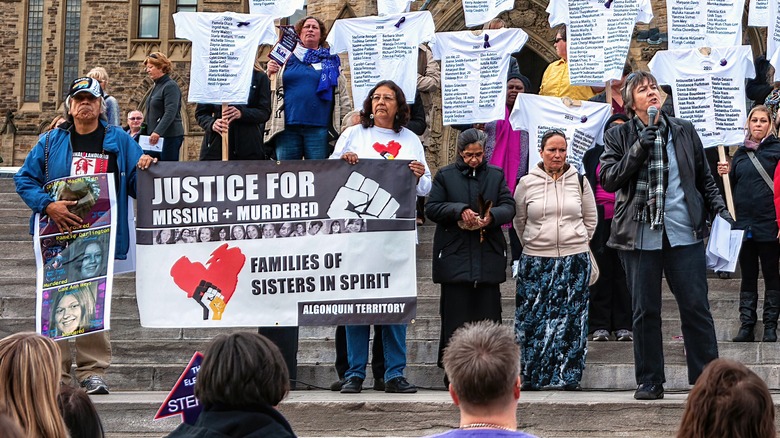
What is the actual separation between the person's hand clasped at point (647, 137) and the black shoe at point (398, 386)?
218cm

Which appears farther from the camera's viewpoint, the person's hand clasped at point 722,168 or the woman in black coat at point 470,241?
the person's hand clasped at point 722,168

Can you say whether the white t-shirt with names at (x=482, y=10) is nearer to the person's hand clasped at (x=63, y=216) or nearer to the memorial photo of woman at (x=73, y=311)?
the person's hand clasped at (x=63, y=216)

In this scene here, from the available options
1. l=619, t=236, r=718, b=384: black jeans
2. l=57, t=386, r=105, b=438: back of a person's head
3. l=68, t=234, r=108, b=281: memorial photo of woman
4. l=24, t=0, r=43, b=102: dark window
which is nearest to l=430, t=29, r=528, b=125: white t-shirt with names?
l=619, t=236, r=718, b=384: black jeans

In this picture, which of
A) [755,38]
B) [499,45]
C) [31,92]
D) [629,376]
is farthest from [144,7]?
[629,376]

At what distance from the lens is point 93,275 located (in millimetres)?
8703

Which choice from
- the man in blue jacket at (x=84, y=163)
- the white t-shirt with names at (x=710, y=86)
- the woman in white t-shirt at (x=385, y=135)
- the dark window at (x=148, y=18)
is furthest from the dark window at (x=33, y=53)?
the woman in white t-shirt at (x=385, y=135)

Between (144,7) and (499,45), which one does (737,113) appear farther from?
(144,7)

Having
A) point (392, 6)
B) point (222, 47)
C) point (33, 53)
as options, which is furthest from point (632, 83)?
point (33, 53)

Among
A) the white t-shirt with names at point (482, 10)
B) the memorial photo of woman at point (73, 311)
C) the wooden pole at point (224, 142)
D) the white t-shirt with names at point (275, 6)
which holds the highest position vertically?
the white t-shirt with names at point (482, 10)

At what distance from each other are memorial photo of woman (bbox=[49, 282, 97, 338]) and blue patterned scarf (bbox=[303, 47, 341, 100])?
355 centimetres

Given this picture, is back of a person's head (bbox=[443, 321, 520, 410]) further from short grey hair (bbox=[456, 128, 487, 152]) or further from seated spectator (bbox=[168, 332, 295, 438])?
short grey hair (bbox=[456, 128, 487, 152])

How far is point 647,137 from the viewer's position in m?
7.97

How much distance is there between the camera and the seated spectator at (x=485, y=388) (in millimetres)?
3893

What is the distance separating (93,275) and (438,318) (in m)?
2.83
